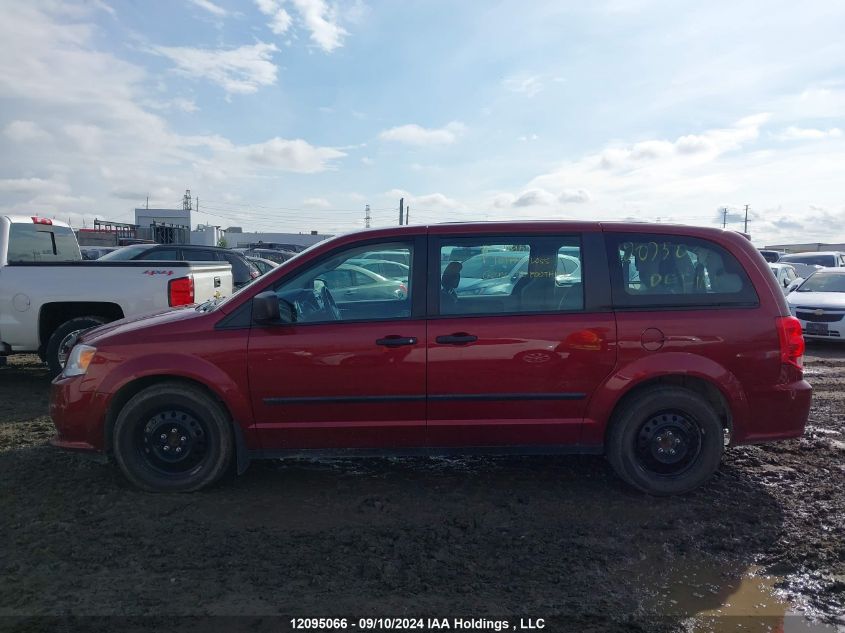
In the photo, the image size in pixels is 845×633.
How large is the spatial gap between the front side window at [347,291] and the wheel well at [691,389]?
1597mm

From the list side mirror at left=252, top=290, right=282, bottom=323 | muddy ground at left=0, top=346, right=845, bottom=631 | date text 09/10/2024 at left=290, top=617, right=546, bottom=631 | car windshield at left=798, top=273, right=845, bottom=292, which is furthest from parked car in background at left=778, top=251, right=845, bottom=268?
date text 09/10/2024 at left=290, top=617, right=546, bottom=631

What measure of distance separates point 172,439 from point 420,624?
7.69ft

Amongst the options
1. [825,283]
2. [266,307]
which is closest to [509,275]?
[266,307]

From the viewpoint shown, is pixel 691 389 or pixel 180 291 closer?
pixel 691 389

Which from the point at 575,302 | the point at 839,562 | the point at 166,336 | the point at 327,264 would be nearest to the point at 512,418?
the point at 575,302

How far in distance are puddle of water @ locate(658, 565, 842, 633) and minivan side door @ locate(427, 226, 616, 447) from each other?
1.29 metres

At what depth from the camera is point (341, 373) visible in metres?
4.38

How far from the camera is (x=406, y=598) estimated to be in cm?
323

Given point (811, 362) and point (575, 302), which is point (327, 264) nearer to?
point (575, 302)

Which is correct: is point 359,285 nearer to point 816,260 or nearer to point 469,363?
point 469,363

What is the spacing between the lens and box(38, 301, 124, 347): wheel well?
7.46 metres

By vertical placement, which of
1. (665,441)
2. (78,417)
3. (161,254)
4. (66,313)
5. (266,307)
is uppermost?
(161,254)

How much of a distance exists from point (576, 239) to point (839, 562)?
2473 mm

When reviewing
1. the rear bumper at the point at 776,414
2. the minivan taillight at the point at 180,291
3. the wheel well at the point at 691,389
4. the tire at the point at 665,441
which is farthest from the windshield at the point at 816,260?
the minivan taillight at the point at 180,291
